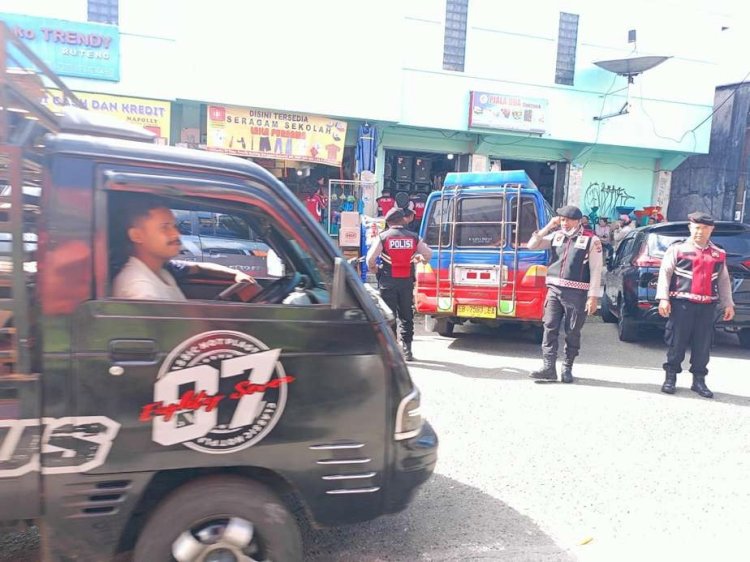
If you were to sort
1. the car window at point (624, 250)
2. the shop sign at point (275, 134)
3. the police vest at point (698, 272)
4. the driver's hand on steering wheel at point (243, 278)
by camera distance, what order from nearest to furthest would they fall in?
the driver's hand on steering wheel at point (243, 278) < the police vest at point (698, 272) < the car window at point (624, 250) < the shop sign at point (275, 134)

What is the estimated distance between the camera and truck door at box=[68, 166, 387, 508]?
2.04 m

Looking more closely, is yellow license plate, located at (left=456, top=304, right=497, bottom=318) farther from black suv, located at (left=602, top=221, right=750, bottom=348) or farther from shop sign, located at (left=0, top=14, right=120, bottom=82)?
shop sign, located at (left=0, top=14, right=120, bottom=82)

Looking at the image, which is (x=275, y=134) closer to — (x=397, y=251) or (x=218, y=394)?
(x=397, y=251)

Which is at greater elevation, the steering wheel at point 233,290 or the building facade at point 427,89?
the building facade at point 427,89

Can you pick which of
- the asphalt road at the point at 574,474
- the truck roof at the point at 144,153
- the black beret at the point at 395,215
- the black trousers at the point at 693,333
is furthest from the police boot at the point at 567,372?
the truck roof at the point at 144,153

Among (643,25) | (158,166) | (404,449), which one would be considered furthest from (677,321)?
(643,25)

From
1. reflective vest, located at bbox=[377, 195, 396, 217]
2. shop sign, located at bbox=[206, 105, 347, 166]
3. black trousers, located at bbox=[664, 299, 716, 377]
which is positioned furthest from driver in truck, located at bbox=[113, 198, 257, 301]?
reflective vest, located at bbox=[377, 195, 396, 217]

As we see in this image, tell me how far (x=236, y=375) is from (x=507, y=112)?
12.4 meters

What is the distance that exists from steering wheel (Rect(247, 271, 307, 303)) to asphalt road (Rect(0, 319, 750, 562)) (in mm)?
1285

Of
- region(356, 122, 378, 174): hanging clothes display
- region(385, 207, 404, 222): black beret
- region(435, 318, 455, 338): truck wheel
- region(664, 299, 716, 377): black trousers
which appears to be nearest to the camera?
region(664, 299, 716, 377): black trousers

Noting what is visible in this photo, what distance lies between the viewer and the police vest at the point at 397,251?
6.25 metres

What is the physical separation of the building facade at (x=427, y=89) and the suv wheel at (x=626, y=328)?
22.0ft

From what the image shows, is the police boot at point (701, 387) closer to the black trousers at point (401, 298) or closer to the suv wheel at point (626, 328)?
the suv wheel at point (626, 328)

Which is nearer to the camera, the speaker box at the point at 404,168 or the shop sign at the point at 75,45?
the shop sign at the point at 75,45
